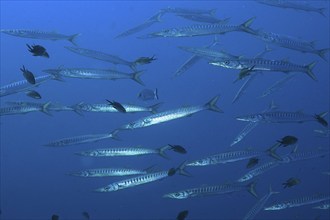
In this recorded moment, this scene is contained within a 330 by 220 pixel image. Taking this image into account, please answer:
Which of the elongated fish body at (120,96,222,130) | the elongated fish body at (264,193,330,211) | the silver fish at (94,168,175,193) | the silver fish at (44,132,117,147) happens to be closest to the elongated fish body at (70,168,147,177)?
the silver fish at (94,168,175,193)

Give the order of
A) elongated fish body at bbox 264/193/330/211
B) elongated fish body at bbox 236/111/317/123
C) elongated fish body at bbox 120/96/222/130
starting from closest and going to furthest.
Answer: elongated fish body at bbox 120/96/222/130
elongated fish body at bbox 236/111/317/123
elongated fish body at bbox 264/193/330/211

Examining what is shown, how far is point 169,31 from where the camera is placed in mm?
6414

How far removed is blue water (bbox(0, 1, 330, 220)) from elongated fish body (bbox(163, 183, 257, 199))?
60cm

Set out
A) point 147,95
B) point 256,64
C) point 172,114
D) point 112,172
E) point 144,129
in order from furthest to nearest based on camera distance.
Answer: point 144,129, point 147,95, point 112,172, point 172,114, point 256,64

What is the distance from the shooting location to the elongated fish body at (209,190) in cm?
623

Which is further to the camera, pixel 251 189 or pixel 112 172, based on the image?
pixel 251 189

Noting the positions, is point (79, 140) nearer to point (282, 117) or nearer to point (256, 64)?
point (256, 64)

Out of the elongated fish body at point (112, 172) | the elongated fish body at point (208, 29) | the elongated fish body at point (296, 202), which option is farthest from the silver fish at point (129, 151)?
the elongated fish body at point (296, 202)

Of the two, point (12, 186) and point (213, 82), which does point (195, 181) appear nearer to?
point (12, 186)

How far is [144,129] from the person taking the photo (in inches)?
1273

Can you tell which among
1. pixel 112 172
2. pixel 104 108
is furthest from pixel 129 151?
pixel 104 108

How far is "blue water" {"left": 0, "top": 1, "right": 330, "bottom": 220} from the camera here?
2177 cm

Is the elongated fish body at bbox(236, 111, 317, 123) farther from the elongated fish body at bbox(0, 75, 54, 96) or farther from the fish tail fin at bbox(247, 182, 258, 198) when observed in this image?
the elongated fish body at bbox(0, 75, 54, 96)

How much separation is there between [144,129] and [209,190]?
26090mm
